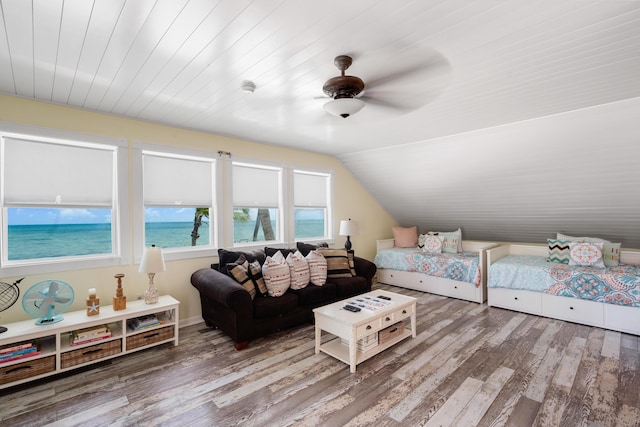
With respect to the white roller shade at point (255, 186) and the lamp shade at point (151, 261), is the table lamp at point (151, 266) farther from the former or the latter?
the white roller shade at point (255, 186)

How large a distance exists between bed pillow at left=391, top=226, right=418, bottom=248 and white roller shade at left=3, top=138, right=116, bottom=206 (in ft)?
15.4

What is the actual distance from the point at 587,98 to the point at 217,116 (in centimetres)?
354

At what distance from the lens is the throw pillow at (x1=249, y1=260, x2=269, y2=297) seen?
10.5ft

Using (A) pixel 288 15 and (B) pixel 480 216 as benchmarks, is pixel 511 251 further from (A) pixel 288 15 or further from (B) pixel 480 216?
(A) pixel 288 15

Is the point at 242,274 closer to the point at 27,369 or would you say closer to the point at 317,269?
the point at 317,269

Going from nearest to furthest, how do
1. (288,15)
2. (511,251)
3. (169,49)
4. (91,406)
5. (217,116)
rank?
(288,15) < (169,49) < (91,406) < (217,116) < (511,251)

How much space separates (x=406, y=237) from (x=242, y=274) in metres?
3.68

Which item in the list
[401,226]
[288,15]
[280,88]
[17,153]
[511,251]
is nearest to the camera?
[288,15]

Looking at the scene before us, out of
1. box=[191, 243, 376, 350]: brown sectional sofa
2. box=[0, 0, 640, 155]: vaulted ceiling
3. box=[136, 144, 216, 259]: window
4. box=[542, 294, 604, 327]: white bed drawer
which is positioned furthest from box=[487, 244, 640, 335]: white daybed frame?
box=[136, 144, 216, 259]: window

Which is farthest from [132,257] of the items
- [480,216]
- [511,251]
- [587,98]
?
[511,251]

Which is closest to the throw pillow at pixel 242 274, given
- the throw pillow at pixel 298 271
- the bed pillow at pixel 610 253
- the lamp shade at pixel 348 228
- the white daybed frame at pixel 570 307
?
the throw pillow at pixel 298 271

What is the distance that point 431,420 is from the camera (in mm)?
1904

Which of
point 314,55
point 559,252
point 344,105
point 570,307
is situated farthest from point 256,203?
→ point 559,252

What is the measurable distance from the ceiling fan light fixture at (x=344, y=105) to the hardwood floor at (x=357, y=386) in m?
2.10
